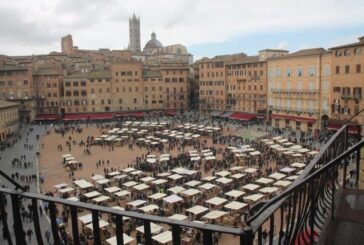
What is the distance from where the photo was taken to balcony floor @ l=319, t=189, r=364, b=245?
148 inches

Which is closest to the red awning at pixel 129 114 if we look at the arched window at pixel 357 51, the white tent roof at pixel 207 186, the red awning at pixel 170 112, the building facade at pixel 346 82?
the red awning at pixel 170 112

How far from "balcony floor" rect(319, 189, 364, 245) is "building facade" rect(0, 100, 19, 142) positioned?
65521 mm

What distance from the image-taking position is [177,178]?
3484cm

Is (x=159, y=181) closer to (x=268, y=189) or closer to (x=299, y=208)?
(x=268, y=189)

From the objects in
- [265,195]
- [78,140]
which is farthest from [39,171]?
[265,195]

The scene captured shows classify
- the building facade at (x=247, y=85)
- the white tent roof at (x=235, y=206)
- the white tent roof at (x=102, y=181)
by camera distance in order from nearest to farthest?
the white tent roof at (x=235, y=206) → the white tent roof at (x=102, y=181) → the building facade at (x=247, y=85)

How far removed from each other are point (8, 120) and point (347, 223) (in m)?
70.0

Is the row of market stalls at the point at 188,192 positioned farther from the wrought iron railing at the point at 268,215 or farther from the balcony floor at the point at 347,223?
the wrought iron railing at the point at 268,215

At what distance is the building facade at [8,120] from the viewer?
207 feet

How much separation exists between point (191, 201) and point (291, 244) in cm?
2635

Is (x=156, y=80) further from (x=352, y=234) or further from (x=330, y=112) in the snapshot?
(x=352, y=234)

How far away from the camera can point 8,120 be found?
6606cm

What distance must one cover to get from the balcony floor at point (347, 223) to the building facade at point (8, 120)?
65.5 metres

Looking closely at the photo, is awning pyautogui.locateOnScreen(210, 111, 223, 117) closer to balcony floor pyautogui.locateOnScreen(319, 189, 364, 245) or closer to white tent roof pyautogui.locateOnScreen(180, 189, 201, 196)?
white tent roof pyautogui.locateOnScreen(180, 189, 201, 196)
